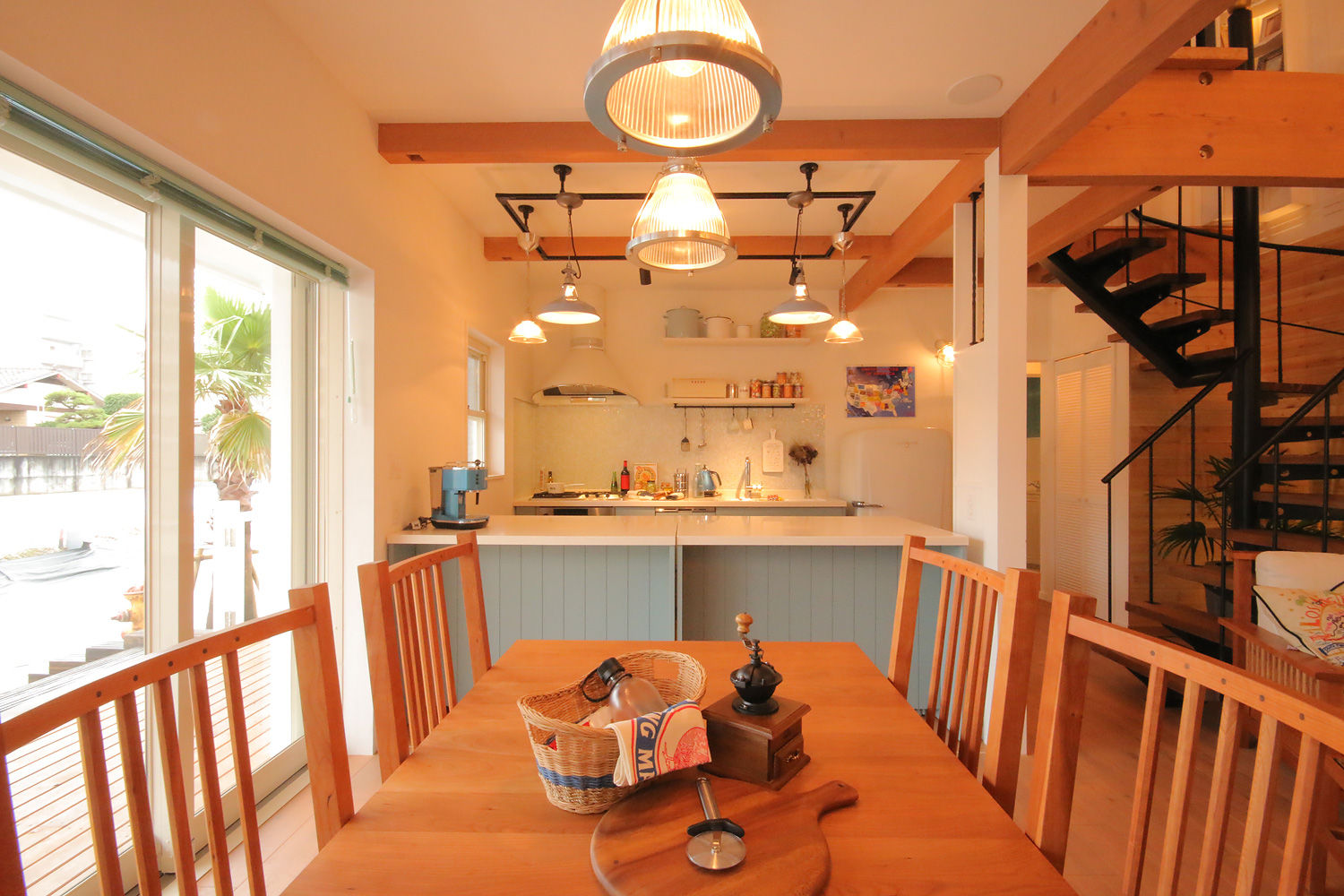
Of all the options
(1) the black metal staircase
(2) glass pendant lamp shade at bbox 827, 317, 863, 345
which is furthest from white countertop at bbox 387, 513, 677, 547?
(1) the black metal staircase

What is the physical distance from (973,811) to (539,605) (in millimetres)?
2204

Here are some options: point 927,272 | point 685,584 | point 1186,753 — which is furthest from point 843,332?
point 1186,753

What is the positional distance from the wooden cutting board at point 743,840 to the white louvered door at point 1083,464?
452 cm

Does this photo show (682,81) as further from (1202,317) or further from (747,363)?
(747,363)

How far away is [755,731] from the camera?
928mm

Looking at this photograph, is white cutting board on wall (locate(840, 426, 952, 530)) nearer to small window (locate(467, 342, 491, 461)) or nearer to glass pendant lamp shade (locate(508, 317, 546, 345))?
glass pendant lamp shade (locate(508, 317, 546, 345))

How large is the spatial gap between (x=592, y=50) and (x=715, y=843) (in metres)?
2.37

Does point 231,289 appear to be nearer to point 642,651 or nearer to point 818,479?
point 642,651

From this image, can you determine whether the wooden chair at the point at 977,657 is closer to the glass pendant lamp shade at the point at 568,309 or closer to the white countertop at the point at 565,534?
the white countertop at the point at 565,534

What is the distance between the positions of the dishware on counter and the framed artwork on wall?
140 centimetres

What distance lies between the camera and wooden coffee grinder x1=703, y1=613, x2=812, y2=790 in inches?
36.6

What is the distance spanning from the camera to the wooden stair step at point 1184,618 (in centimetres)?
289

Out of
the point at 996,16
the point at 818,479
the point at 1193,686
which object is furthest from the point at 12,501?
the point at 818,479

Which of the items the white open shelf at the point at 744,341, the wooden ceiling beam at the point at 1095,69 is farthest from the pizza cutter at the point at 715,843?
the white open shelf at the point at 744,341
